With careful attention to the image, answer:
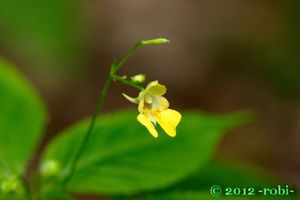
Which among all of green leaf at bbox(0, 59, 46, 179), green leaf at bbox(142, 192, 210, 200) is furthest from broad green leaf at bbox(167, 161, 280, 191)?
green leaf at bbox(0, 59, 46, 179)

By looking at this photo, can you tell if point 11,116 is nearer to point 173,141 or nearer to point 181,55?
point 173,141

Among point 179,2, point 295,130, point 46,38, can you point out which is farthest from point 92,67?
point 46,38

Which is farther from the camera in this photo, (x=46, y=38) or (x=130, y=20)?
(x=130, y=20)

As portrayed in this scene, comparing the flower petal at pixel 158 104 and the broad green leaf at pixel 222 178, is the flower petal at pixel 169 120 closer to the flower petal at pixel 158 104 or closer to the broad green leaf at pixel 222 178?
the flower petal at pixel 158 104

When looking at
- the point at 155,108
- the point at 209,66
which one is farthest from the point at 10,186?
the point at 209,66

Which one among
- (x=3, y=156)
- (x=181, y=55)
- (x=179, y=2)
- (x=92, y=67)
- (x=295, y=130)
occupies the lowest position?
(x=3, y=156)

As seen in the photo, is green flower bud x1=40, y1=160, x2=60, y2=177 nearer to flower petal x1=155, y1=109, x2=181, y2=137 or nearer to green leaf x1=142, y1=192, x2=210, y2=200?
green leaf x1=142, y1=192, x2=210, y2=200

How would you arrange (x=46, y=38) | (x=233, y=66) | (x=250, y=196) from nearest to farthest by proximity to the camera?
(x=250, y=196) → (x=46, y=38) → (x=233, y=66)
